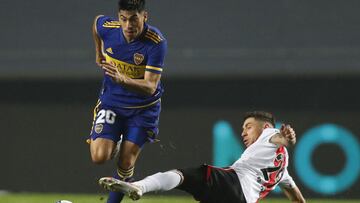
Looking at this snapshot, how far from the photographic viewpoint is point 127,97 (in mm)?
8508

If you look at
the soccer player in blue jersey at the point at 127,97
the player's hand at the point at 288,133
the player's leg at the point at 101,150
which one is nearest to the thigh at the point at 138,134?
the soccer player in blue jersey at the point at 127,97

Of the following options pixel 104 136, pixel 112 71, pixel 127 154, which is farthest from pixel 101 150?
pixel 112 71

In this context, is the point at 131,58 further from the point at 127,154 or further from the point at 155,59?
the point at 127,154

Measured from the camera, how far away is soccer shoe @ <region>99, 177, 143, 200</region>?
22.0ft

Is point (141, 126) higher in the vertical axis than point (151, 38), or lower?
lower

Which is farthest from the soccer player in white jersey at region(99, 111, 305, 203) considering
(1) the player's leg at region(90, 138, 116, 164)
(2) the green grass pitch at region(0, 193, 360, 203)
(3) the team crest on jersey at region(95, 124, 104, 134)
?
(2) the green grass pitch at region(0, 193, 360, 203)

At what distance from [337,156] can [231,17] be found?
8.79 feet

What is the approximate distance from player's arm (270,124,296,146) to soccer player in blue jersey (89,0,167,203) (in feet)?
4.01

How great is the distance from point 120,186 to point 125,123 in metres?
1.92

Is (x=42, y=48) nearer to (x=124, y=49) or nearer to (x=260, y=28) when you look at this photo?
(x=260, y=28)

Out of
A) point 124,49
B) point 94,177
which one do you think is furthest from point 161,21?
point 124,49

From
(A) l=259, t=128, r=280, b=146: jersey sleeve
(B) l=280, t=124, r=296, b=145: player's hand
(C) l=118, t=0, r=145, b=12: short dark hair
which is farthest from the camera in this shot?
(C) l=118, t=0, r=145, b=12: short dark hair

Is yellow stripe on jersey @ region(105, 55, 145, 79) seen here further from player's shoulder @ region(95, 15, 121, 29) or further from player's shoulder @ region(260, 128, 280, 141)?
player's shoulder @ region(260, 128, 280, 141)

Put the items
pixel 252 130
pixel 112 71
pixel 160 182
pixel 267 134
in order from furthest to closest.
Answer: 1. pixel 252 130
2. pixel 267 134
3. pixel 112 71
4. pixel 160 182
